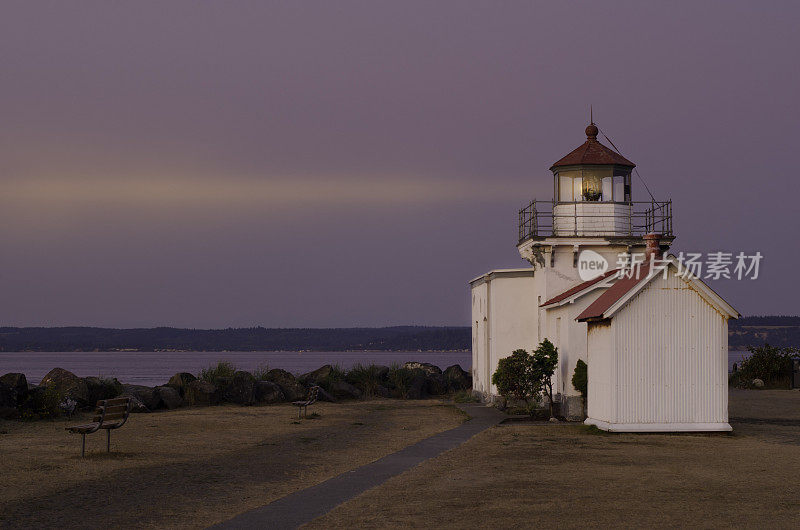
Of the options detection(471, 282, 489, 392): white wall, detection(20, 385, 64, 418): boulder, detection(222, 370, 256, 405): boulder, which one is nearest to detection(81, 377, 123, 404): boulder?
detection(20, 385, 64, 418): boulder

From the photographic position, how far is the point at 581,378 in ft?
79.8

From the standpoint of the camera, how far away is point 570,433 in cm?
2100

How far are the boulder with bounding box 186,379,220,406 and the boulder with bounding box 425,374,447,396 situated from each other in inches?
426

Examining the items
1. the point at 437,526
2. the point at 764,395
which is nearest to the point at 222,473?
the point at 437,526

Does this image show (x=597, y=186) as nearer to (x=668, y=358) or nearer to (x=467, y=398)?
(x=668, y=358)

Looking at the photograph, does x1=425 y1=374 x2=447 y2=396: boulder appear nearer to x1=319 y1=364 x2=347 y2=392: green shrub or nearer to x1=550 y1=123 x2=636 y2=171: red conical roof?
x1=319 y1=364 x2=347 y2=392: green shrub

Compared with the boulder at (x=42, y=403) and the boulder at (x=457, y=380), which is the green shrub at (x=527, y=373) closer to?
the boulder at (x=42, y=403)

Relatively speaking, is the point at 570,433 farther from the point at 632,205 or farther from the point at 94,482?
the point at 94,482

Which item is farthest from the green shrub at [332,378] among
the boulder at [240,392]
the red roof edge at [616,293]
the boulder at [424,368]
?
the red roof edge at [616,293]

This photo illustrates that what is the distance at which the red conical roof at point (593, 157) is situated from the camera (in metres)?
27.2

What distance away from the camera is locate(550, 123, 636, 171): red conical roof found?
89.2ft

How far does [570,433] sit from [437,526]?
11.5m

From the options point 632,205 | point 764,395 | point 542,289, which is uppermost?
point 632,205

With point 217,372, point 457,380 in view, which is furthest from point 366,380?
point 217,372
